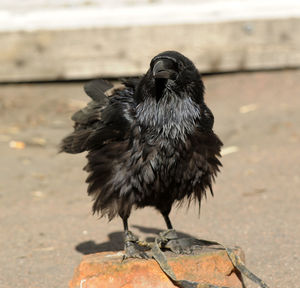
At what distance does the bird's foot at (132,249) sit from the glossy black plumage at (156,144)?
187 mm

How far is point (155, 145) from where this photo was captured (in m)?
4.11

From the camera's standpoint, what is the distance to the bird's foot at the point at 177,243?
4.16 metres

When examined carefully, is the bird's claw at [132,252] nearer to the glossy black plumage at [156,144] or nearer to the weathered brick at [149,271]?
the weathered brick at [149,271]

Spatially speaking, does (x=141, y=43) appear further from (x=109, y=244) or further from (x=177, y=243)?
(x=177, y=243)

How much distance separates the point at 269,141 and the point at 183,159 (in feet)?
12.3

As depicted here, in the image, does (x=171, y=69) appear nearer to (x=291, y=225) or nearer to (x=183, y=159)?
(x=183, y=159)

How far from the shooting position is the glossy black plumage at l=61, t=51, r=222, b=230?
13.4 ft

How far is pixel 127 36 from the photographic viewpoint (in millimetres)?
9391

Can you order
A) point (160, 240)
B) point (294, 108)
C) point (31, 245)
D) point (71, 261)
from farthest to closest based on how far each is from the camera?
point (294, 108)
point (31, 245)
point (71, 261)
point (160, 240)

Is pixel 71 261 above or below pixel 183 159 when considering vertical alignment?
below

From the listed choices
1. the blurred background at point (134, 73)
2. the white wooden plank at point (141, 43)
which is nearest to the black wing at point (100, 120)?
the blurred background at point (134, 73)

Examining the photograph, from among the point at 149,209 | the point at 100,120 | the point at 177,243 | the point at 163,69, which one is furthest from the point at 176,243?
the point at 149,209

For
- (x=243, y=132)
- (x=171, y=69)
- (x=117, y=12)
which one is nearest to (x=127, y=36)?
(x=117, y=12)

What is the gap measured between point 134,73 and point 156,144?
554cm
